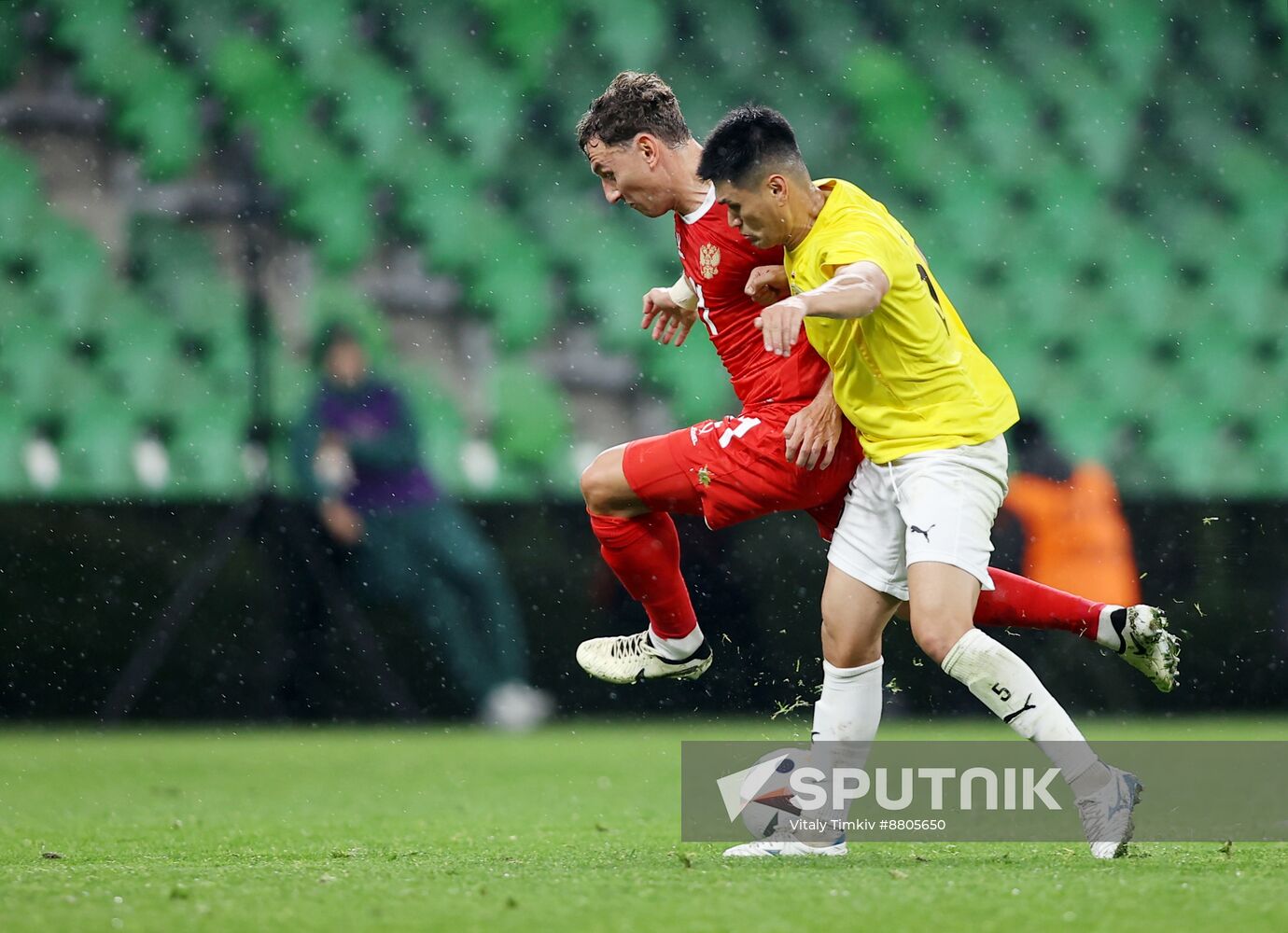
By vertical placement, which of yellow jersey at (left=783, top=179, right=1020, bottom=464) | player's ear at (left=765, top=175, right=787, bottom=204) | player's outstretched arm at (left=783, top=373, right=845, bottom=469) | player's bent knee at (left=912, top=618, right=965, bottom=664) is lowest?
player's bent knee at (left=912, top=618, right=965, bottom=664)

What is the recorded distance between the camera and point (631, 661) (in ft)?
15.2

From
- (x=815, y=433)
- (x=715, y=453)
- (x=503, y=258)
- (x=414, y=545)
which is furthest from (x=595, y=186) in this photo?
(x=815, y=433)

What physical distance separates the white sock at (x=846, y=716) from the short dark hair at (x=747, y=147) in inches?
49.0

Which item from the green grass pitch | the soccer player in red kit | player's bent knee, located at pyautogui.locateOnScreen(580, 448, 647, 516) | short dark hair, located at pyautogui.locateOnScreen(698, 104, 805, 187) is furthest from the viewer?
player's bent knee, located at pyautogui.locateOnScreen(580, 448, 647, 516)

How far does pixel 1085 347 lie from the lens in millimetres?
8516

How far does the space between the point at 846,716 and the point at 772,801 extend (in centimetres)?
32

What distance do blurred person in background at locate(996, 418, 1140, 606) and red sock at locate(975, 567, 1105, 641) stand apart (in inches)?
143

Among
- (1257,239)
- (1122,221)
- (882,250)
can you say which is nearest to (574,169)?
(1122,221)

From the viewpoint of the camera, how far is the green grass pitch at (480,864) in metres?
3.02

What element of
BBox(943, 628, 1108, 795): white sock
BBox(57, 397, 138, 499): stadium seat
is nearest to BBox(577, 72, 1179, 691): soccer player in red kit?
BBox(943, 628, 1108, 795): white sock

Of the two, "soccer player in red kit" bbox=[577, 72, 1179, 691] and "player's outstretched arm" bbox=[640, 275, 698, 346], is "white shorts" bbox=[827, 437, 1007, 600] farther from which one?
"player's outstretched arm" bbox=[640, 275, 698, 346]

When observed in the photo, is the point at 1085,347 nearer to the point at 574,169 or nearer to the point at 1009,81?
the point at 1009,81

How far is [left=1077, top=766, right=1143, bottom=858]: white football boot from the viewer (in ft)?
12.2

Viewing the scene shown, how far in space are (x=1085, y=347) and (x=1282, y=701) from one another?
2022mm
